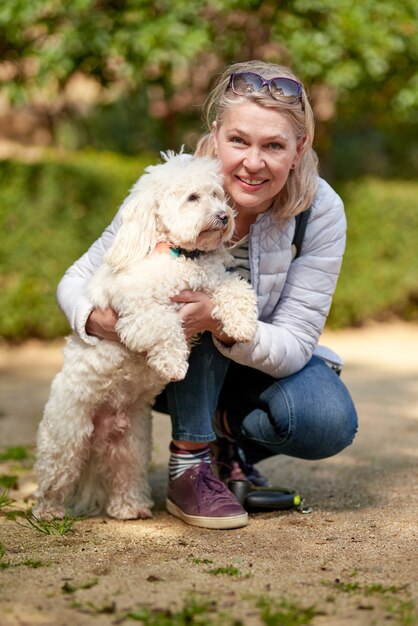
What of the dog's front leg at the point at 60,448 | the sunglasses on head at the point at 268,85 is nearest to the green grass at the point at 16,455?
the dog's front leg at the point at 60,448

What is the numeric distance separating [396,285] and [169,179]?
6928 mm

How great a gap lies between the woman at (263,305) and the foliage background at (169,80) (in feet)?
11.8

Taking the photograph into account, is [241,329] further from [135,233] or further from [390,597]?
[390,597]

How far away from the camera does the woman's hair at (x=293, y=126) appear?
3.61 meters

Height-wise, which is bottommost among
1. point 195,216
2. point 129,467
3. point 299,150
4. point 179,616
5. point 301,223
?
point 179,616

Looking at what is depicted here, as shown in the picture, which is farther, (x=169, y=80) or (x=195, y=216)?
(x=169, y=80)

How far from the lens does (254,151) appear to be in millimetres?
3545

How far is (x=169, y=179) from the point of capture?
3547 mm

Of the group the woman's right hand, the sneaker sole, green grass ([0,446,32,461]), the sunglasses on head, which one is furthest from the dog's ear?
green grass ([0,446,32,461])

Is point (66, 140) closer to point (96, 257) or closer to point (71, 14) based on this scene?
point (71, 14)

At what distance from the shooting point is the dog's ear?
346cm

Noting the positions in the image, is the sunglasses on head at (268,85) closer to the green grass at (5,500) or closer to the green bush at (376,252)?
the green grass at (5,500)

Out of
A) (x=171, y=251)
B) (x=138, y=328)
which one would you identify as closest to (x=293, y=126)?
(x=171, y=251)

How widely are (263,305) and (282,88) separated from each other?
88 centimetres
